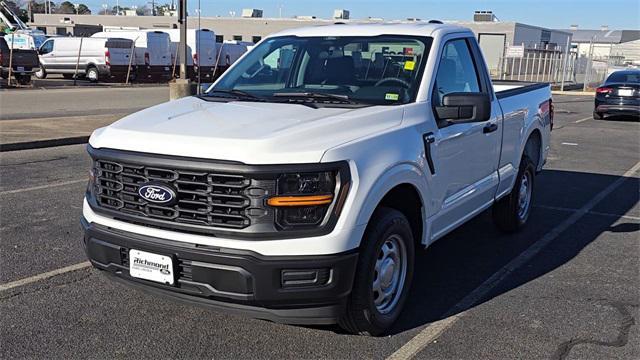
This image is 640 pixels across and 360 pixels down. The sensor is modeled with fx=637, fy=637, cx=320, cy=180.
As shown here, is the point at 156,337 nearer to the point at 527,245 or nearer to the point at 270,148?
the point at 270,148

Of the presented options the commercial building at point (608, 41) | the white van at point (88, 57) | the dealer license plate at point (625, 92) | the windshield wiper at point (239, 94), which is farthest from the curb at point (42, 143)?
the commercial building at point (608, 41)

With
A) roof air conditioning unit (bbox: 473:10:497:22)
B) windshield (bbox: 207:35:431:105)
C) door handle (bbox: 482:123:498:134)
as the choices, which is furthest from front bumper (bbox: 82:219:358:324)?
roof air conditioning unit (bbox: 473:10:497:22)

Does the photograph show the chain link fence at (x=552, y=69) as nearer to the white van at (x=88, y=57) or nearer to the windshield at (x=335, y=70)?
the white van at (x=88, y=57)

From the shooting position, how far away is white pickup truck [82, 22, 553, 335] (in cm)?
330

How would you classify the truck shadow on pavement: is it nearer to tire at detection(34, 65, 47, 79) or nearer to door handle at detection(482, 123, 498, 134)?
door handle at detection(482, 123, 498, 134)

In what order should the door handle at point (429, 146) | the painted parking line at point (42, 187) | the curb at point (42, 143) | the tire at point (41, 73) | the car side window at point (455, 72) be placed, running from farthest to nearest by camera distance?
the tire at point (41, 73) → the curb at point (42, 143) → the painted parking line at point (42, 187) → the car side window at point (455, 72) → the door handle at point (429, 146)

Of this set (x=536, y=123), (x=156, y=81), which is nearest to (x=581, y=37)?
(x=156, y=81)

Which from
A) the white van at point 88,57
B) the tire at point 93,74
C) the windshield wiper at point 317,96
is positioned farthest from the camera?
the tire at point 93,74

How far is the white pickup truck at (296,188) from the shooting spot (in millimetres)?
3297

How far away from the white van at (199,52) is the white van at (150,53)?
0.72m

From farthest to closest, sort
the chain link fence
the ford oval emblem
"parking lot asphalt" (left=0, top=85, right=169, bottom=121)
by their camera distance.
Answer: the chain link fence, "parking lot asphalt" (left=0, top=85, right=169, bottom=121), the ford oval emblem

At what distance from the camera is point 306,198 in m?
3.29

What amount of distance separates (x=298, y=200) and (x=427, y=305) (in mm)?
1724

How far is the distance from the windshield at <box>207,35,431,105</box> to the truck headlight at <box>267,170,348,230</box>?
1176mm
